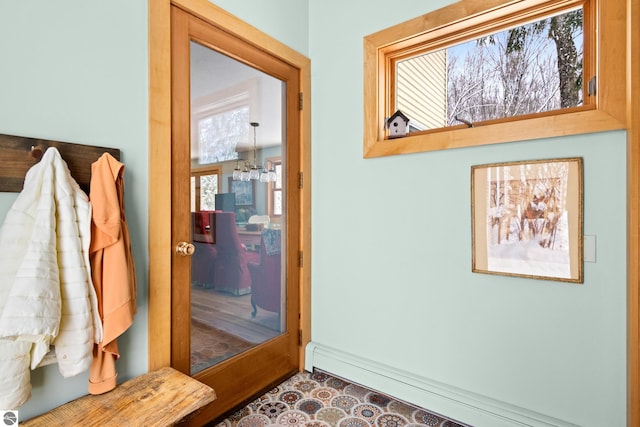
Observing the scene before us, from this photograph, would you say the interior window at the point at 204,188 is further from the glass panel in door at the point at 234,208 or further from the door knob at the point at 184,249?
the door knob at the point at 184,249

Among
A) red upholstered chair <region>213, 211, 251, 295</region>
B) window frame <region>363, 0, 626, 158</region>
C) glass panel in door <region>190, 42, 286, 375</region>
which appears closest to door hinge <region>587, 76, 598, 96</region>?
window frame <region>363, 0, 626, 158</region>

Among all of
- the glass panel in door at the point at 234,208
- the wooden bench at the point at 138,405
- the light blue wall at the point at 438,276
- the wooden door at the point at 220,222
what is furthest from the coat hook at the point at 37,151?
the light blue wall at the point at 438,276

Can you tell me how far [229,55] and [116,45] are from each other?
63cm

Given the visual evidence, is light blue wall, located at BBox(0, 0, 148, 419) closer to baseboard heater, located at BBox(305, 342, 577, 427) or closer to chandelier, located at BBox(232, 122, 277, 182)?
chandelier, located at BBox(232, 122, 277, 182)

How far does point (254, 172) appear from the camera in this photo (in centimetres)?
212

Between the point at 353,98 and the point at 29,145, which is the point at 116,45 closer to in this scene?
the point at 29,145

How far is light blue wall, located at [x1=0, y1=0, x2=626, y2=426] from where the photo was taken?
1281mm

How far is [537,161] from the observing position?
1.61 metres

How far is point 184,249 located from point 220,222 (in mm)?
306

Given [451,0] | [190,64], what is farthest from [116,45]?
[451,0]

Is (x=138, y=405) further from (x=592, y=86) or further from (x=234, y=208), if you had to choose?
(x=592, y=86)

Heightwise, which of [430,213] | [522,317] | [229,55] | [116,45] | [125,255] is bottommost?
[522,317]

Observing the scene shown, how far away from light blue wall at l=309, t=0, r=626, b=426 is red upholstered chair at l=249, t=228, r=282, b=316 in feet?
1.02

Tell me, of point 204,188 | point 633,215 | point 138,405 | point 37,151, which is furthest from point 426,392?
point 37,151
